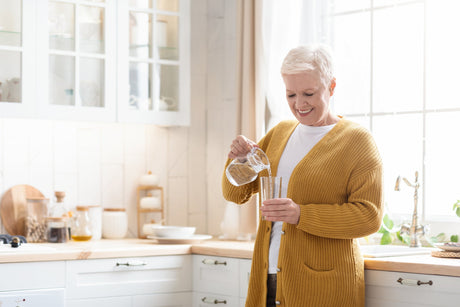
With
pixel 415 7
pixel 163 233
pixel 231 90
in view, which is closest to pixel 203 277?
pixel 163 233

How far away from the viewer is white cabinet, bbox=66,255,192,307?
9.68 ft

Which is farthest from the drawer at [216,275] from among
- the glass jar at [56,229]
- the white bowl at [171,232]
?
the glass jar at [56,229]

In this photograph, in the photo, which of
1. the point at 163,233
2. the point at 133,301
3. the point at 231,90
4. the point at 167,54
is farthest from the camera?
the point at 231,90

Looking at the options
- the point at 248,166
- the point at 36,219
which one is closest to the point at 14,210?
the point at 36,219

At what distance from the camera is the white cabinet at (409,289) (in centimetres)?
232

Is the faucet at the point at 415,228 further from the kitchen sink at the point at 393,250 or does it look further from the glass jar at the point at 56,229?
the glass jar at the point at 56,229

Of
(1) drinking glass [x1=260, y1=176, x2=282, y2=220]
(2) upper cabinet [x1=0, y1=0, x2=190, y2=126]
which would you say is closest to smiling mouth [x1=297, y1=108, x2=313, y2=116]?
(1) drinking glass [x1=260, y1=176, x2=282, y2=220]

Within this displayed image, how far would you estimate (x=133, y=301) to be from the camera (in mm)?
3086

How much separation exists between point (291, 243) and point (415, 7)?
142 cm

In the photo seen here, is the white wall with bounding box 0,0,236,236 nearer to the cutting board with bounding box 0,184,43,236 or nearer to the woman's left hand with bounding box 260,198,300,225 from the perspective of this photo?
the cutting board with bounding box 0,184,43,236

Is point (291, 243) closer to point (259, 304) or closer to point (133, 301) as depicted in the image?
point (259, 304)

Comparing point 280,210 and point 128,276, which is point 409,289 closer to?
point 280,210

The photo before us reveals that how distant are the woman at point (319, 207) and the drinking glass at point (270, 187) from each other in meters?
0.03

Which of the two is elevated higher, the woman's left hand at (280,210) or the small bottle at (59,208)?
the woman's left hand at (280,210)
